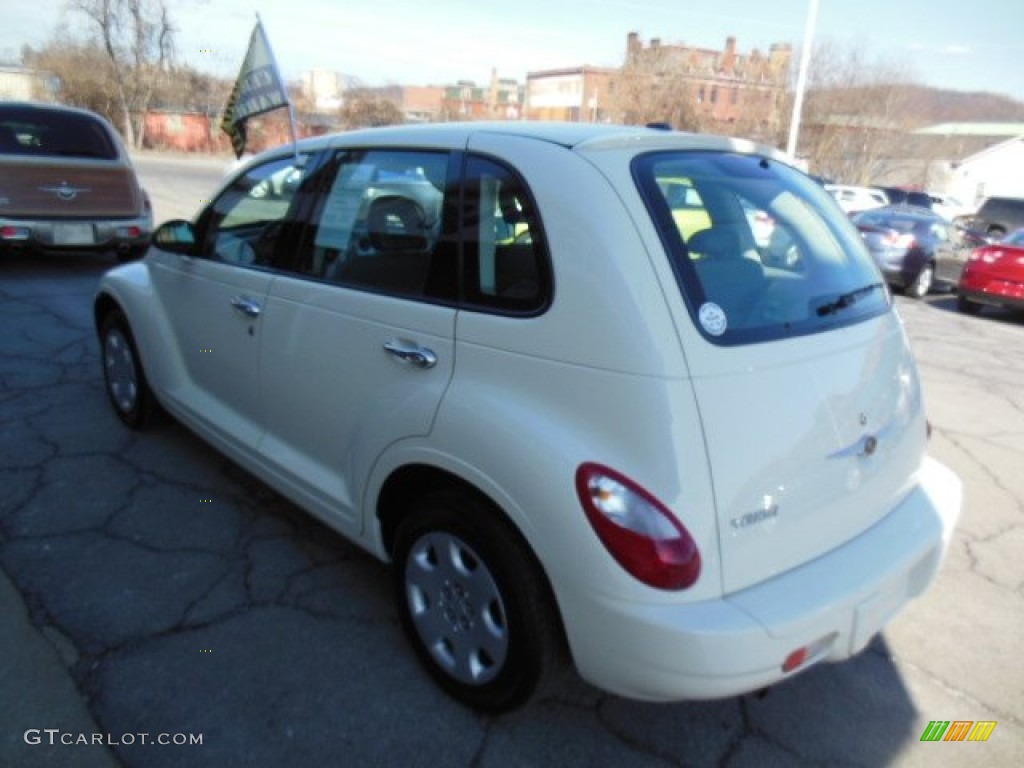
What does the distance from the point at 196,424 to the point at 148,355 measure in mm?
595

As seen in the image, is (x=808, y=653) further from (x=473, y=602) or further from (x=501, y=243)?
(x=501, y=243)

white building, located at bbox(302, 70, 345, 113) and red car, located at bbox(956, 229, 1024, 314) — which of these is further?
white building, located at bbox(302, 70, 345, 113)

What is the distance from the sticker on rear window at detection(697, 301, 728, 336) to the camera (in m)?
1.87

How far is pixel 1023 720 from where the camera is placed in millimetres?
2346

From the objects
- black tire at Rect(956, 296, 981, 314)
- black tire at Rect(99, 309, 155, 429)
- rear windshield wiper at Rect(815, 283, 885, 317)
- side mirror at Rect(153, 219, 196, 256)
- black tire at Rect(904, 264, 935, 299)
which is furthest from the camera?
black tire at Rect(904, 264, 935, 299)

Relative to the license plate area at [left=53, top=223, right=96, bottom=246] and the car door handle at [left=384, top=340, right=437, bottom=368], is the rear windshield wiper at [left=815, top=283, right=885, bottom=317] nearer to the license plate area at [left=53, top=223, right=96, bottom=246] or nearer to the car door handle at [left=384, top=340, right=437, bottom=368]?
the car door handle at [left=384, top=340, right=437, bottom=368]

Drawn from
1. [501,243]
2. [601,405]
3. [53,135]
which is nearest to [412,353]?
[501,243]

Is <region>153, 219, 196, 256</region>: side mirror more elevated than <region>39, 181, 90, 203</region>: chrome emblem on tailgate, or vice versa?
<region>153, 219, 196, 256</region>: side mirror

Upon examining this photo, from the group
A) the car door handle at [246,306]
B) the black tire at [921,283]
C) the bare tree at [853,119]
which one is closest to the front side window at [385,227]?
the car door handle at [246,306]

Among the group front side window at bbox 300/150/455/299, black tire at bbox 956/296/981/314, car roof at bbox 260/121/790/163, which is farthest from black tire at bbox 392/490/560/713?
black tire at bbox 956/296/981/314

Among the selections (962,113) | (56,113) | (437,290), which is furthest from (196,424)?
(962,113)

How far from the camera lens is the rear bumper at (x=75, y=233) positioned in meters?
7.61

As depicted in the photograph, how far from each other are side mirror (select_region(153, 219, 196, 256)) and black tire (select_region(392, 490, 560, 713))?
1.92 metres

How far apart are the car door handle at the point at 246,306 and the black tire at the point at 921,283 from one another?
1176cm
